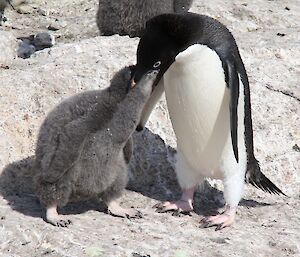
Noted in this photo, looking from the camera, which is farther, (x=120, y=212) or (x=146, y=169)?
(x=146, y=169)

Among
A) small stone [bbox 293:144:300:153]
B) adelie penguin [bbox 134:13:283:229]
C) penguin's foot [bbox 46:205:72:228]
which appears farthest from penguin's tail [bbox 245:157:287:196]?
penguin's foot [bbox 46:205:72:228]

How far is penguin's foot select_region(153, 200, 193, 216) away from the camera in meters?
3.84

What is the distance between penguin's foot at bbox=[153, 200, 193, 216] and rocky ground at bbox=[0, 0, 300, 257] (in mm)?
40

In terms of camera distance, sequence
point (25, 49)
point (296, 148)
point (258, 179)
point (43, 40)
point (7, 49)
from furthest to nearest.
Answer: point (43, 40), point (25, 49), point (7, 49), point (296, 148), point (258, 179)

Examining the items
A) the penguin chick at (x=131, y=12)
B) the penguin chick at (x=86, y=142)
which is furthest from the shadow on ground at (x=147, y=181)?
the penguin chick at (x=131, y=12)

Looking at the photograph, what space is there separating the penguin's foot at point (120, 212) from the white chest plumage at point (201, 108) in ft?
1.23

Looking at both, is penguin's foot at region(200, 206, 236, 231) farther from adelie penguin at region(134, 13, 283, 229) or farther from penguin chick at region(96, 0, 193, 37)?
penguin chick at region(96, 0, 193, 37)

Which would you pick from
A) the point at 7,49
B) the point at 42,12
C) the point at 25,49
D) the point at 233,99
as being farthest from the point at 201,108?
the point at 42,12

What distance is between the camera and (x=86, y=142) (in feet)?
11.3

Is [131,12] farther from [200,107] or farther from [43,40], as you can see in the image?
[200,107]

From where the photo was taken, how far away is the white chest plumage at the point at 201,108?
3494mm

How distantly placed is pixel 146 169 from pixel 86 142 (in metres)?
0.85

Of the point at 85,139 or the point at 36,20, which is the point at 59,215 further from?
the point at 36,20

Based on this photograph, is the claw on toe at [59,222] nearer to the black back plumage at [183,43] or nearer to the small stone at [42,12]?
the black back plumage at [183,43]
